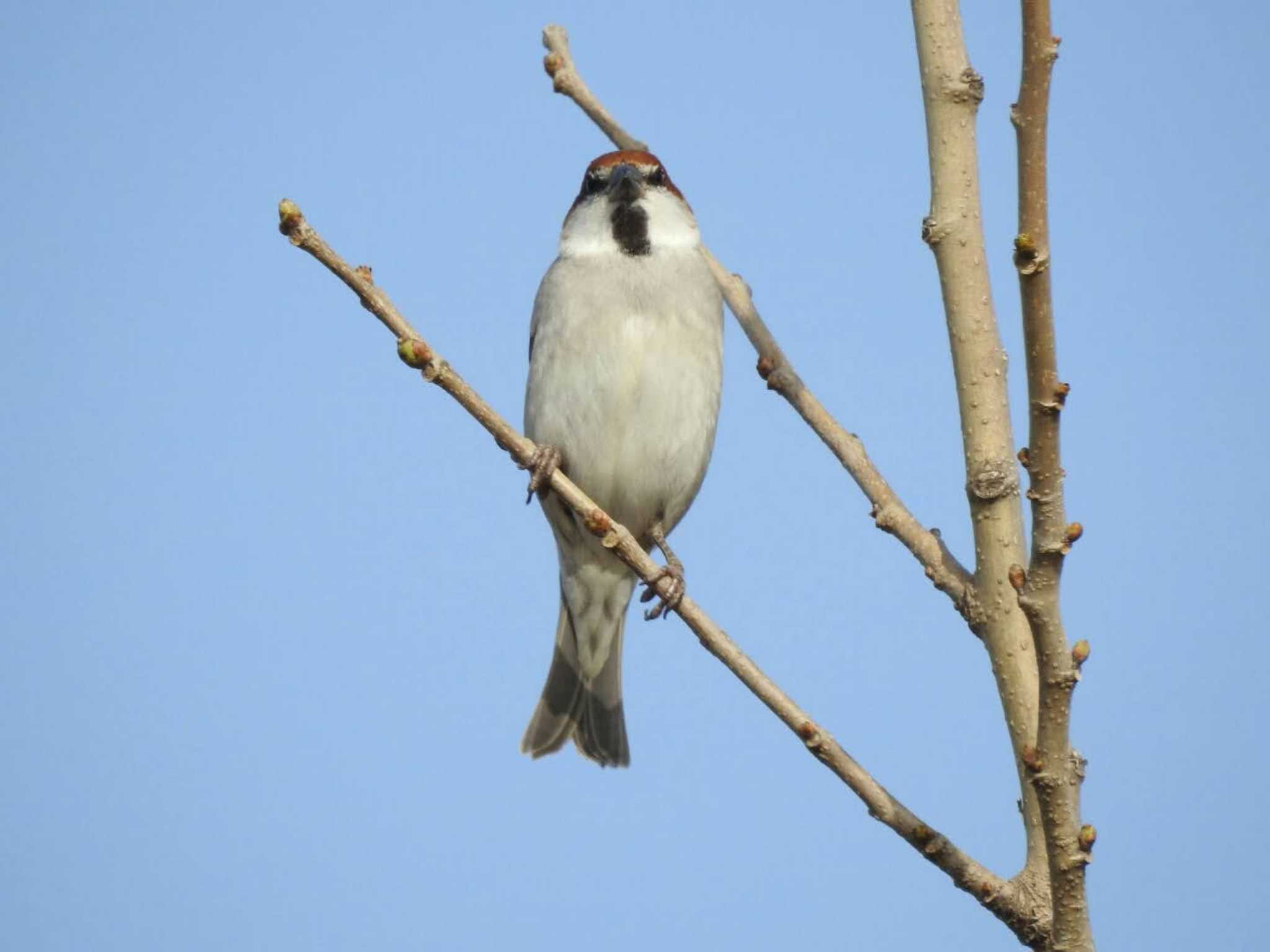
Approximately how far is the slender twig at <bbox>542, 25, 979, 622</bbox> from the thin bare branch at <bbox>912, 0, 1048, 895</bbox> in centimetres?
15

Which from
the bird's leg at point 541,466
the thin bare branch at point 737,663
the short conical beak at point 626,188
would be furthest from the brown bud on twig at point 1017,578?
the short conical beak at point 626,188

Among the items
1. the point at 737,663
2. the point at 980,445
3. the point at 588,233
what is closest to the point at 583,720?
the point at 588,233

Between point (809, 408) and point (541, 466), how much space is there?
3.86 ft

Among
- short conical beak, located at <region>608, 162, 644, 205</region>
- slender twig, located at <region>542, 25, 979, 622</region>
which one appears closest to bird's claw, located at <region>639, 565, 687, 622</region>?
slender twig, located at <region>542, 25, 979, 622</region>

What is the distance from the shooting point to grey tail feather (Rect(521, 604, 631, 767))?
21.8 ft

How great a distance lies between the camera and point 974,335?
3605 millimetres

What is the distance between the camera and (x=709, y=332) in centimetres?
623

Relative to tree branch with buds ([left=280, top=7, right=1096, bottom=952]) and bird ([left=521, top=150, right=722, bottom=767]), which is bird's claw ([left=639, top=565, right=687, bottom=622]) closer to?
bird ([left=521, top=150, right=722, bottom=767])

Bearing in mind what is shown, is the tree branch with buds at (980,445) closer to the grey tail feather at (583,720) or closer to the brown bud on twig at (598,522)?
the brown bud on twig at (598,522)

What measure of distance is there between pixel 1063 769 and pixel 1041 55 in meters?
1.52

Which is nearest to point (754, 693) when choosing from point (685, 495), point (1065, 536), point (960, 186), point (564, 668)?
point (1065, 536)

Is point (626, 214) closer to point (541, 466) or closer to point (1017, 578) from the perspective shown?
point (541, 466)

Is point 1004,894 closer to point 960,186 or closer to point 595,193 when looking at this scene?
point 960,186

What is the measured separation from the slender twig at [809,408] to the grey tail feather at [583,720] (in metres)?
2.33
